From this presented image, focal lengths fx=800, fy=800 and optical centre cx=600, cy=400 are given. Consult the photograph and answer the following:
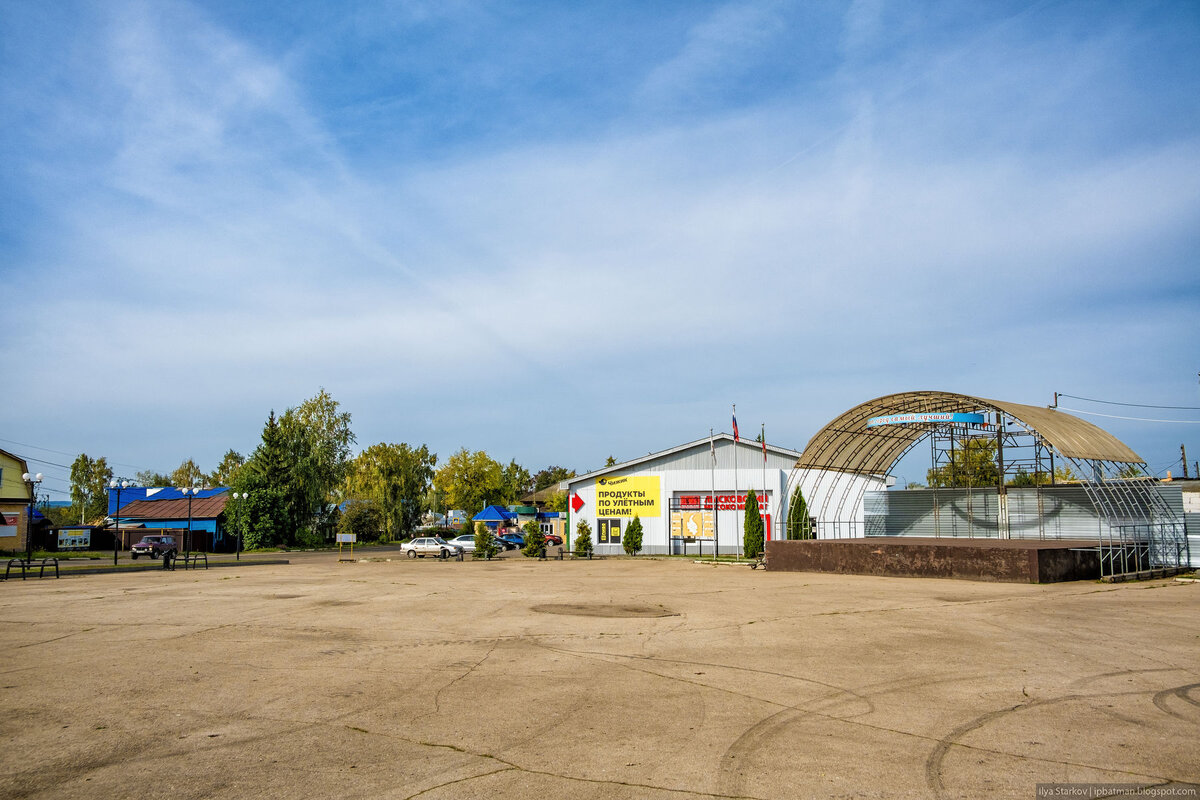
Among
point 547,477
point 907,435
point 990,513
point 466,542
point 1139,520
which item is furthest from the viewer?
point 547,477

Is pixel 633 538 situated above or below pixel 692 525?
below

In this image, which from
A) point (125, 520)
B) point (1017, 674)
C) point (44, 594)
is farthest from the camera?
point (125, 520)

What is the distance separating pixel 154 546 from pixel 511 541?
906 inches

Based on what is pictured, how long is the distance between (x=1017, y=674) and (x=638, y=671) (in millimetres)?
4518

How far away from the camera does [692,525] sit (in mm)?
44062

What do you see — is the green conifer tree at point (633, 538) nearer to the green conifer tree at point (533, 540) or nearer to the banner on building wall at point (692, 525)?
the banner on building wall at point (692, 525)

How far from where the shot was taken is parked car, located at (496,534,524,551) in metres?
54.4

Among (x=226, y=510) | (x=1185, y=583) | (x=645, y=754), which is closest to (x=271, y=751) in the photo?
(x=645, y=754)

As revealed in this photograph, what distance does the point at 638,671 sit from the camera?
9.91 metres

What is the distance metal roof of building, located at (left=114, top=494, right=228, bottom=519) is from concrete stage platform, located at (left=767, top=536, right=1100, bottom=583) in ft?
165

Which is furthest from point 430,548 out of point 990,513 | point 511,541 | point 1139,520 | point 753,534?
point 1139,520

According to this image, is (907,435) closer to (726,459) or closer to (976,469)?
(976,469)

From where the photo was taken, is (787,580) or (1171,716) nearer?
(1171,716)

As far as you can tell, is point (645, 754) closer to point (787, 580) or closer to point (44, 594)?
point (787, 580)
